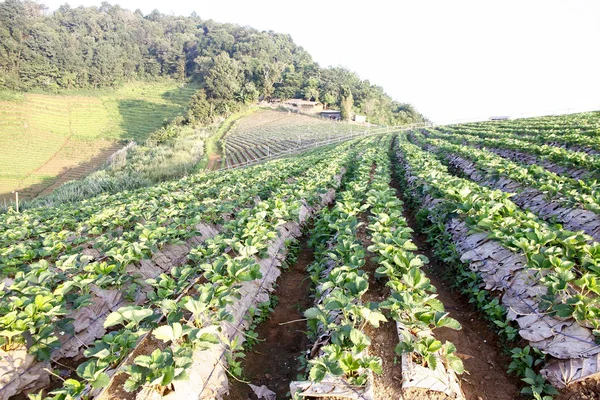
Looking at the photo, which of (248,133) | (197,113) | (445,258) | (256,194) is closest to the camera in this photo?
(445,258)

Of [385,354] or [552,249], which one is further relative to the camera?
[552,249]

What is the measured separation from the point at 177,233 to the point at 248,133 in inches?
1537

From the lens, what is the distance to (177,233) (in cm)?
634

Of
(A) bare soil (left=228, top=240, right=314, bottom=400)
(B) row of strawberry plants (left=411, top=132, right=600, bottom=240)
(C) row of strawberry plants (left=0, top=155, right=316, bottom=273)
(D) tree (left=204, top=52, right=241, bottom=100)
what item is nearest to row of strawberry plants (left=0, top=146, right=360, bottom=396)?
(C) row of strawberry plants (left=0, top=155, right=316, bottom=273)

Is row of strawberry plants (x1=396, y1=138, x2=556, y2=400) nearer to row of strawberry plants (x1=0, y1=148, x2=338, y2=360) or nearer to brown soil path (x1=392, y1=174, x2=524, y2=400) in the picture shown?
brown soil path (x1=392, y1=174, x2=524, y2=400)

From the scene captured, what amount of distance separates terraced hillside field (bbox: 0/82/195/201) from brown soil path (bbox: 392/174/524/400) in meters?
37.4

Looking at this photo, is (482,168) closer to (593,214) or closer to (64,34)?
(593,214)

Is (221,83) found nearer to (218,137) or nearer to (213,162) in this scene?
(218,137)

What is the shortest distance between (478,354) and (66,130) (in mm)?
59358

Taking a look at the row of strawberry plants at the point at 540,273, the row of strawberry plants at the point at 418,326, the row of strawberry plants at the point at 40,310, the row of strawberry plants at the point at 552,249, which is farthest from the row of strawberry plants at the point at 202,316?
the row of strawberry plants at the point at 552,249

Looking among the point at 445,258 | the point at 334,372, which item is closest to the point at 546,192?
the point at 445,258

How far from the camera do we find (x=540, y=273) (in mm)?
3584

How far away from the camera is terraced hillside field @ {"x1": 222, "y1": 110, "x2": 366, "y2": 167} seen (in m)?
33.1

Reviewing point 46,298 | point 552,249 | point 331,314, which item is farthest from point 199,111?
point 552,249
